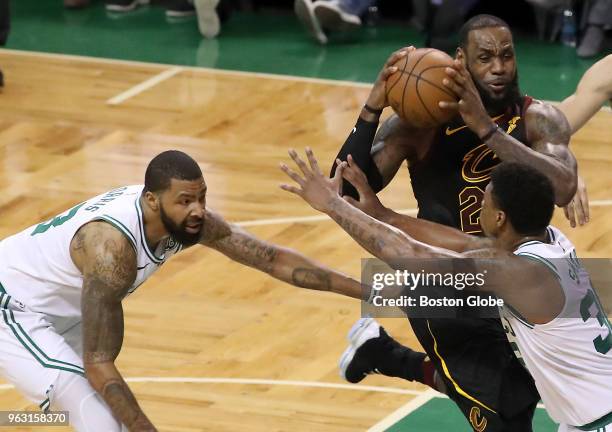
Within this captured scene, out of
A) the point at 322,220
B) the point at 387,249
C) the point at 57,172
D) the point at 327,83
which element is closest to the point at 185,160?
the point at 387,249

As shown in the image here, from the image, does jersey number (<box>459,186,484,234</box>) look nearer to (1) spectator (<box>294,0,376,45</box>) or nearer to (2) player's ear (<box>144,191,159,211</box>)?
(2) player's ear (<box>144,191,159,211</box>)

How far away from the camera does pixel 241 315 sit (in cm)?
837

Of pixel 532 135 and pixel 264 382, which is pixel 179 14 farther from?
pixel 532 135

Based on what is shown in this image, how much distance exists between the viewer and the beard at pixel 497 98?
234 inches

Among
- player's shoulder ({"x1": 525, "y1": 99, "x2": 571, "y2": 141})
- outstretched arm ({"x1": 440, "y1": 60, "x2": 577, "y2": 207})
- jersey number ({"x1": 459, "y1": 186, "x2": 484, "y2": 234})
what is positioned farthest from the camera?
jersey number ({"x1": 459, "y1": 186, "x2": 484, "y2": 234})

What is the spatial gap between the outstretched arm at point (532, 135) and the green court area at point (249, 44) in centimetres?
622

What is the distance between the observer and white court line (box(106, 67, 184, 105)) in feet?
40.8

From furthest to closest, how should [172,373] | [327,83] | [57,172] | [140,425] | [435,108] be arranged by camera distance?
[327,83], [57,172], [172,373], [435,108], [140,425]

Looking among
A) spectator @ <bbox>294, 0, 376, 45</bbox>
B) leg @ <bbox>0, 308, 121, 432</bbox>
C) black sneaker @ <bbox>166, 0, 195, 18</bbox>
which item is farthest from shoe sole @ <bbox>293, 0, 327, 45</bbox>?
leg @ <bbox>0, 308, 121, 432</bbox>

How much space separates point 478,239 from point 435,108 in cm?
58

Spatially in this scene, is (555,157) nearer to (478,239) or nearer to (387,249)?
(478,239)

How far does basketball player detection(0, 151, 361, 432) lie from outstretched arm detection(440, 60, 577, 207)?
93 cm

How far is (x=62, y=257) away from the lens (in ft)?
18.9

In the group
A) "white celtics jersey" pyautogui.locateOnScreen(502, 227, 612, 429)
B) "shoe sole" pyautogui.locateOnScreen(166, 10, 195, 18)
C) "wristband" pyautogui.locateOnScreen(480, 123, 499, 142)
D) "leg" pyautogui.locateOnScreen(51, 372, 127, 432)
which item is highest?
"wristband" pyautogui.locateOnScreen(480, 123, 499, 142)
